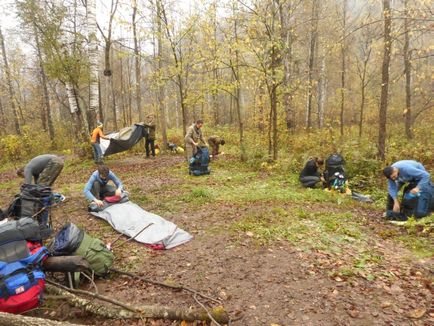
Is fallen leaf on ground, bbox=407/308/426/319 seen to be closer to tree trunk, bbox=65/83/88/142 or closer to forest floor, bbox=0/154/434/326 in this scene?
forest floor, bbox=0/154/434/326

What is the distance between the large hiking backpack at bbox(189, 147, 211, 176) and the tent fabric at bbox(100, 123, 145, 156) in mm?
2699

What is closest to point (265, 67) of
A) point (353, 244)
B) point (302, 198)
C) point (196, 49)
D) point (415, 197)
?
point (196, 49)

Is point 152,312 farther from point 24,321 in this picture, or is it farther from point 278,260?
point 278,260

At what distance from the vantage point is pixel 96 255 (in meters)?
3.83

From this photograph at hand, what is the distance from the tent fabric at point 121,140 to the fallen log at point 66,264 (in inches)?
270

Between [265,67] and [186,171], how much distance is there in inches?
155

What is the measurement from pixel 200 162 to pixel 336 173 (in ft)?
12.1

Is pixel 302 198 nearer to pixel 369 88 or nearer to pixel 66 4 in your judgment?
pixel 66 4

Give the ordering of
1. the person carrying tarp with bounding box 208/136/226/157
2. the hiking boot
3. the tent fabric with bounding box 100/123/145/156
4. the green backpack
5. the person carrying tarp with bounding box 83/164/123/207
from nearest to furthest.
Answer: the green backpack, the hiking boot, the person carrying tarp with bounding box 83/164/123/207, the tent fabric with bounding box 100/123/145/156, the person carrying tarp with bounding box 208/136/226/157

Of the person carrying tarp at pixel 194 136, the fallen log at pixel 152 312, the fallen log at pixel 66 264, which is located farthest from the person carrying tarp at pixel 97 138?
the fallen log at pixel 152 312

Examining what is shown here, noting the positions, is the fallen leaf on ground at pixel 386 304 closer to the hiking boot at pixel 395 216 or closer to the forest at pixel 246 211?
the forest at pixel 246 211

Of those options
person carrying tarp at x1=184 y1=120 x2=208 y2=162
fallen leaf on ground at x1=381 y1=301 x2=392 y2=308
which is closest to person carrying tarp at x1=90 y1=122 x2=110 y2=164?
person carrying tarp at x1=184 y1=120 x2=208 y2=162

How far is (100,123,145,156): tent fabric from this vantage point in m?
10.1

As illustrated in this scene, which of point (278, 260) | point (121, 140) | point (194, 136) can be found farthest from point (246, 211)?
point (121, 140)
